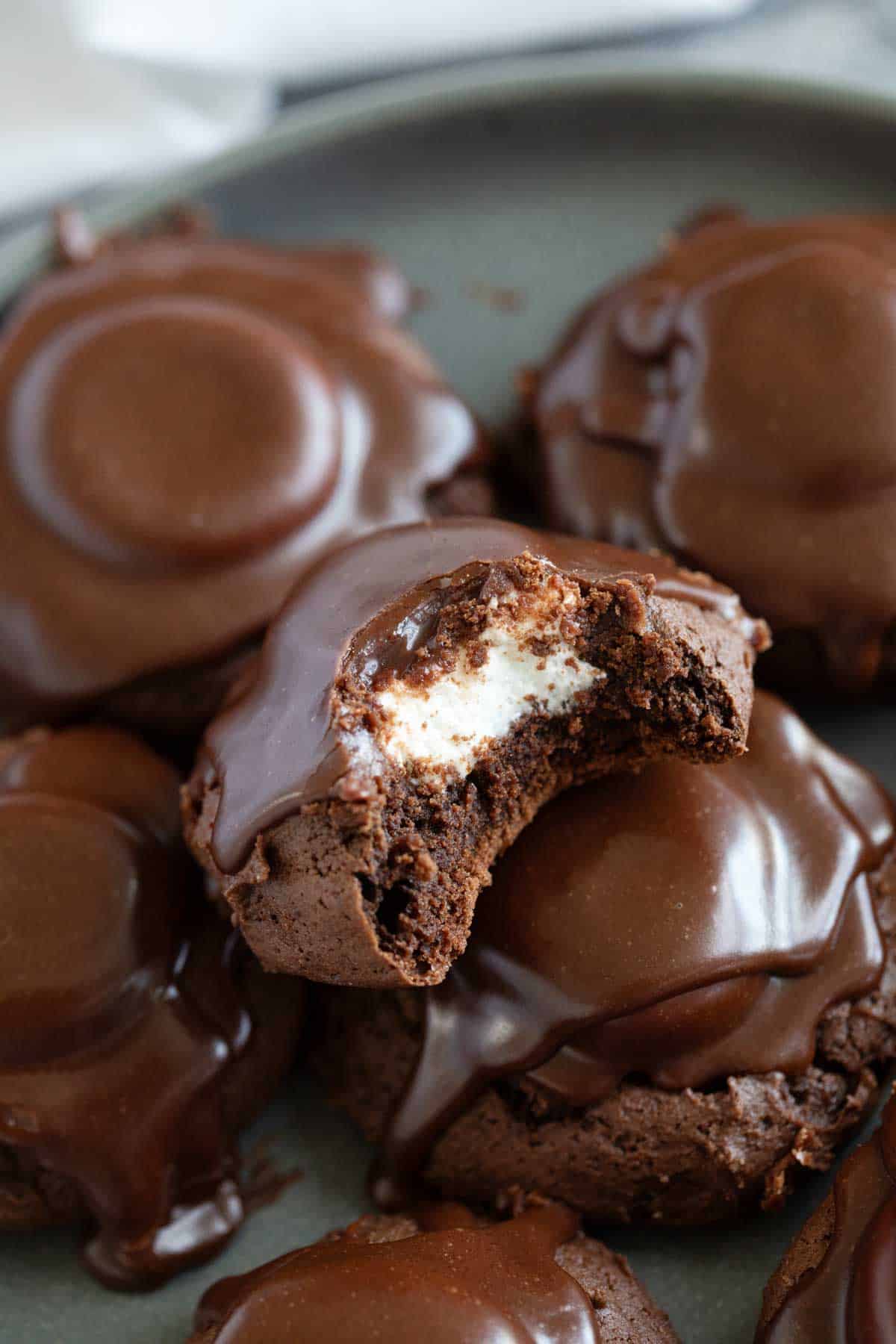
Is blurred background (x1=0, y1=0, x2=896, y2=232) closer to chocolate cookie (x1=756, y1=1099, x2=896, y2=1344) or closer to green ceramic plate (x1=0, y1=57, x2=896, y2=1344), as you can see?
green ceramic plate (x1=0, y1=57, x2=896, y2=1344)

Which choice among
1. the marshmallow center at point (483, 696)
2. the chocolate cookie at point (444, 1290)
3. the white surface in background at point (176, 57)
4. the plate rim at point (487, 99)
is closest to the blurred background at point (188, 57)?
the white surface in background at point (176, 57)

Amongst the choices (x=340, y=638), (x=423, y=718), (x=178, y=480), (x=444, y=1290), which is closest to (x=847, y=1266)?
(x=444, y=1290)

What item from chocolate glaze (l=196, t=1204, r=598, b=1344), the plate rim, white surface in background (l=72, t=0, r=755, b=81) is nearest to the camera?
chocolate glaze (l=196, t=1204, r=598, b=1344)

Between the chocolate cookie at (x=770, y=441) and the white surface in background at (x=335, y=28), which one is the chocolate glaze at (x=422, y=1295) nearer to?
the chocolate cookie at (x=770, y=441)

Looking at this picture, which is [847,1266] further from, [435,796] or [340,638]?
[340,638]

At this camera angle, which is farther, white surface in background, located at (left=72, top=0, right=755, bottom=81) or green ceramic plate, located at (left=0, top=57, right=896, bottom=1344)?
white surface in background, located at (left=72, top=0, right=755, bottom=81)

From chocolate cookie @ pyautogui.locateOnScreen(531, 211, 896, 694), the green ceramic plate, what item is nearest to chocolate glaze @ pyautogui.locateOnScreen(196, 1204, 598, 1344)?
chocolate cookie @ pyautogui.locateOnScreen(531, 211, 896, 694)
